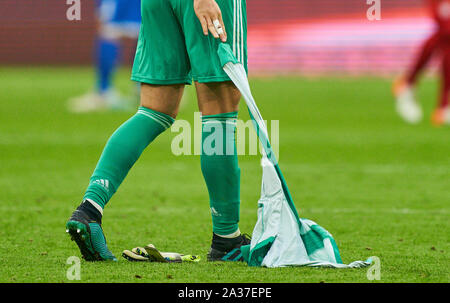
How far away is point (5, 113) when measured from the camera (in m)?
11.1

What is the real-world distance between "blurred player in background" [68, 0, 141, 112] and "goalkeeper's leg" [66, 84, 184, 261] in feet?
27.5

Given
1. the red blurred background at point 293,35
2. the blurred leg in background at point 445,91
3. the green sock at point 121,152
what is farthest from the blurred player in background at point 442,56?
the red blurred background at point 293,35

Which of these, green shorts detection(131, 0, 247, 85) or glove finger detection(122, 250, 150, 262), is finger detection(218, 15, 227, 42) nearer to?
green shorts detection(131, 0, 247, 85)

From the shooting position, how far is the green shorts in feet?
10.8

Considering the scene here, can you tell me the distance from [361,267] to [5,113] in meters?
8.71

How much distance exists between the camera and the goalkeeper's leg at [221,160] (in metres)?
3.35

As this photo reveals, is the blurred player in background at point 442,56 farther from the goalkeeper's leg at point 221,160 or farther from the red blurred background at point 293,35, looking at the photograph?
the red blurred background at point 293,35

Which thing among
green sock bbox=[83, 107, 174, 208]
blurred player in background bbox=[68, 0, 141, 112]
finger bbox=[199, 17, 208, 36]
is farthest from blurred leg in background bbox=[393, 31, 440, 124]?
finger bbox=[199, 17, 208, 36]

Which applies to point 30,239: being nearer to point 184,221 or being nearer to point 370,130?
point 184,221

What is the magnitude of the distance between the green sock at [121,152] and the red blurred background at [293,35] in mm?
18909

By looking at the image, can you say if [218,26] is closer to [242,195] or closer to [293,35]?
[242,195]

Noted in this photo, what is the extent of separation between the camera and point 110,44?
12016 mm
